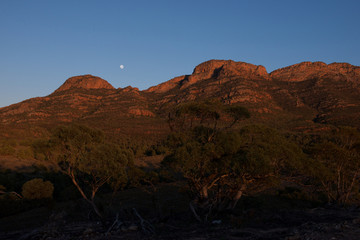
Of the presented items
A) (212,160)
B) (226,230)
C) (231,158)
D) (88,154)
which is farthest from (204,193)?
(88,154)

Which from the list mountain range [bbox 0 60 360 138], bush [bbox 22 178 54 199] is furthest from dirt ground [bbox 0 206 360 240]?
mountain range [bbox 0 60 360 138]

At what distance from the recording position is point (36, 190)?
25.5m

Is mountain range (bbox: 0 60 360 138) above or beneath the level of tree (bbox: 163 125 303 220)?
above

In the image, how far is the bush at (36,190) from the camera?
2503 cm

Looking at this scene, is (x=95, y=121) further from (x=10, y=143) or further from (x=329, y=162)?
(x=329, y=162)

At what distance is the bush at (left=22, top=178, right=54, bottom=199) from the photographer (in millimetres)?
25031

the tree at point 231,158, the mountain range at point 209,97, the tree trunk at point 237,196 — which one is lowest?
the tree trunk at point 237,196

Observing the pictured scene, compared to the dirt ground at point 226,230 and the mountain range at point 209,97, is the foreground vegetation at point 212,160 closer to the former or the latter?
the dirt ground at point 226,230

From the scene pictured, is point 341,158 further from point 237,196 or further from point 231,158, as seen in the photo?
point 231,158

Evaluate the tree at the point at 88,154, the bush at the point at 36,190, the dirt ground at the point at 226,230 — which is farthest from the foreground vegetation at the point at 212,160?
the bush at the point at 36,190

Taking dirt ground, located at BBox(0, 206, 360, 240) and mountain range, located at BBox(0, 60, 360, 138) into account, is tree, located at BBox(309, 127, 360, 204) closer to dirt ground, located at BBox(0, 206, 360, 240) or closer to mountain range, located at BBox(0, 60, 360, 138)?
dirt ground, located at BBox(0, 206, 360, 240)

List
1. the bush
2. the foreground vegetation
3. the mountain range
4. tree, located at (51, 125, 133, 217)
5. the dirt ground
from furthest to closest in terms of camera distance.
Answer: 1. the mountain range
2. the bush
3. tree, located at (51, 125, 133, 217)
4. the foreground vegetation
5. the dirt ground

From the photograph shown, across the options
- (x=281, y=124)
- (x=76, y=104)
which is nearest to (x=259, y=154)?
(x=281, y=124)

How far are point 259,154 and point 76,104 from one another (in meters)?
149
